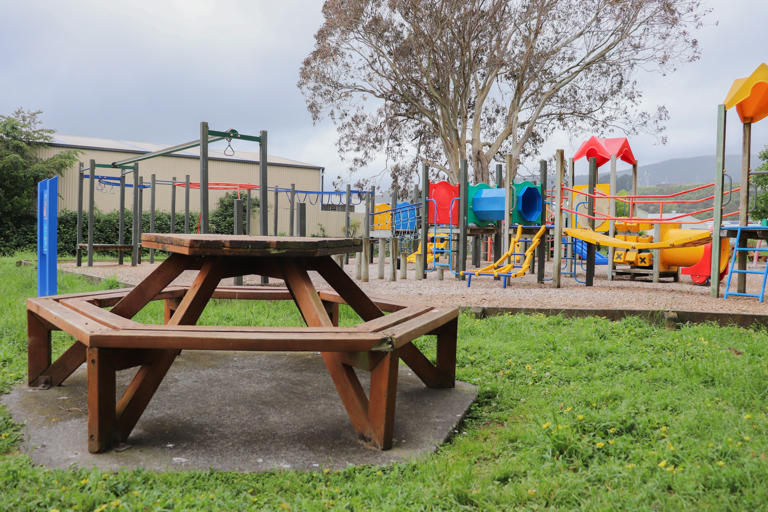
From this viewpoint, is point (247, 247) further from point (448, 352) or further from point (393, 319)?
point (448, 352)

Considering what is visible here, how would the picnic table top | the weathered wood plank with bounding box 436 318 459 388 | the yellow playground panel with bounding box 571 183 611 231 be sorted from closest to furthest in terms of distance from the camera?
the picnic table top → the weathered wood plank with bounding box 436 318 459 388 → the yellow playground panel with bounding box 571 183 611 231

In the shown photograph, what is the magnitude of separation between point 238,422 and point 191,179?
1005 inches

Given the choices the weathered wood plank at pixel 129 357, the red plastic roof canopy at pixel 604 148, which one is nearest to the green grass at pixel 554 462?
the weathered wood plank at pixel 129 357

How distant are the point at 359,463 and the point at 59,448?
4.22 feet

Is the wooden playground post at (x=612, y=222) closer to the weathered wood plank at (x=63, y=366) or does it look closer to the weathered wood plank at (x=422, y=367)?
the weathered wood plank at (x=422, y=367)

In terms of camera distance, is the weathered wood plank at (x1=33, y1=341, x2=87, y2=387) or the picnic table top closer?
the picnic table top

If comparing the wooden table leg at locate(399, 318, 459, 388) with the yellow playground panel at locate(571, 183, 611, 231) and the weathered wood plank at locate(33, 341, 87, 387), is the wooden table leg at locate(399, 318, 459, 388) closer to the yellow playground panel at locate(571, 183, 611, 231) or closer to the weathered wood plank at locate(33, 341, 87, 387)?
the weathered wood plank at locate(33, 341, 87, 387)

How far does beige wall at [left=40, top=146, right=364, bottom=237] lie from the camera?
23078 mm

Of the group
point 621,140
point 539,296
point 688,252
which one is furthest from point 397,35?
point 539,296

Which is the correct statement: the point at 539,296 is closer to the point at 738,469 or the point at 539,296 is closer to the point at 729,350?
the point at 729,350

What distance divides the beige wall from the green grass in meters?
21.1

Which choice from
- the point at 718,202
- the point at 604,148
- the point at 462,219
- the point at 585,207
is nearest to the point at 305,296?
the point at 718,202

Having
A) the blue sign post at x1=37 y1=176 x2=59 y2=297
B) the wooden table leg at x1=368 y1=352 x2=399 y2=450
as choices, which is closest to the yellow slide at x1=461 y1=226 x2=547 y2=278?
the blue sign post at x1=37 y1=176 x2=59 y2=297

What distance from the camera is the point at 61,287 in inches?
307
